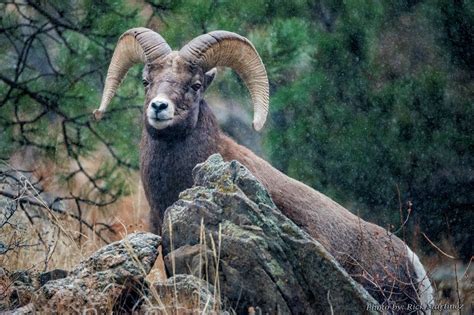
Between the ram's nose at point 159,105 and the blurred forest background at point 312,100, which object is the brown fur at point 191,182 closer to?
the ram's nose at point 159,105

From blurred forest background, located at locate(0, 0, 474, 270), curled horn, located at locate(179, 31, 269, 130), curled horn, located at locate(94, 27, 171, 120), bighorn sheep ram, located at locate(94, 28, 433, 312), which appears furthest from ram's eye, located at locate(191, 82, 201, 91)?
blurred forest background, located at locate(0, 0, 474, 270)

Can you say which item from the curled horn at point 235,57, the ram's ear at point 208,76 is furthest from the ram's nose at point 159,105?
the ram's ear at point 208,76

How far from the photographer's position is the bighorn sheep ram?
705 cm

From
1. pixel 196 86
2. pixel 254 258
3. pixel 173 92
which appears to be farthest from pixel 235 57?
pixel 254 258

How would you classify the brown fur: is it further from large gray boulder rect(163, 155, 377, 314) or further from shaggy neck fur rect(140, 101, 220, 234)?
large gray boulder rect(163, 155, 377, 314)

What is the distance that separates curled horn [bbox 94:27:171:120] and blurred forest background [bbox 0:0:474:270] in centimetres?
166

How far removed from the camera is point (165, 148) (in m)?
7.21

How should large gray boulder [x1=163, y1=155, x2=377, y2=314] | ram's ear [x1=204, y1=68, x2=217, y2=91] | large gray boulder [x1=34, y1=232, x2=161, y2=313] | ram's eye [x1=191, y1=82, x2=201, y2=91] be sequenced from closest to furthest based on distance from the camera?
large gray boulder [x1=34, y1=232, x2=161, y2=313]
large gray boulder [x1=163, y1=155, x2=377, y2=314]
ram's eye [x1=191, y1=82, x2=201, y2=91]
ram's ear [x1=204, y1=68, x2=217, y2=91]

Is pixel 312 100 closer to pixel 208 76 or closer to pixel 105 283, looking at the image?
pixel 208 76

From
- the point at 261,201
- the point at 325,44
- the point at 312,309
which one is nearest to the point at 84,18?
the point at 325,44

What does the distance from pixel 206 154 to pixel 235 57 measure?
90 cm

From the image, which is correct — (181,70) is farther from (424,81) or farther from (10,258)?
(424,81)

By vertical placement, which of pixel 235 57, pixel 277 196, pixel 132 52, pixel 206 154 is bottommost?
pixel 277 196

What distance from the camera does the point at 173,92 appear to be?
7094mm
